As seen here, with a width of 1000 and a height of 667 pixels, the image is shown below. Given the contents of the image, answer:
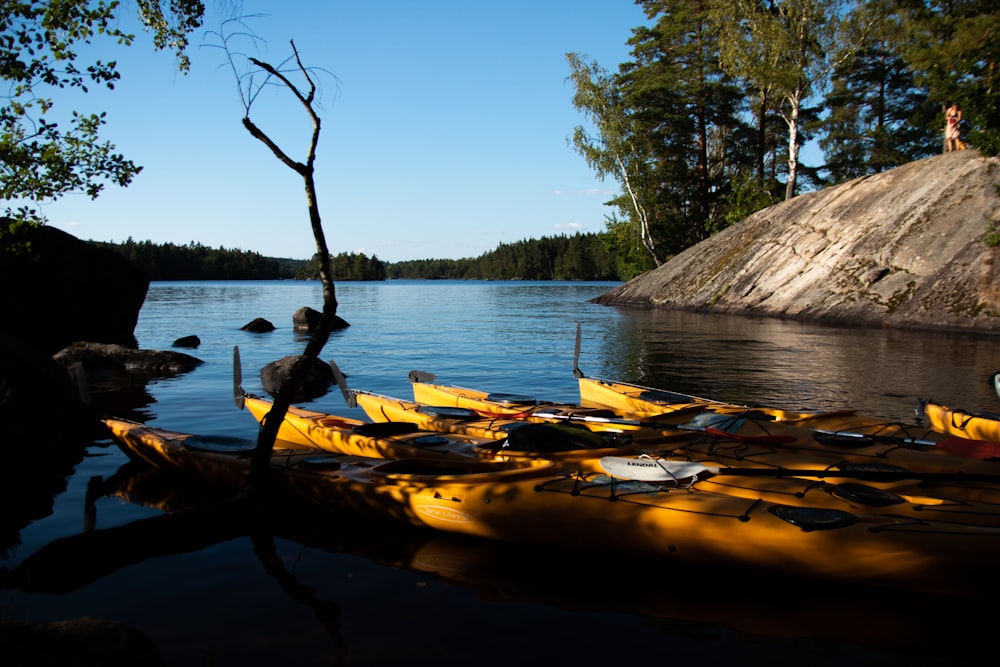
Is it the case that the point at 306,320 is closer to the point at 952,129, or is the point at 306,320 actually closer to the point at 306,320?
the point at 306,320

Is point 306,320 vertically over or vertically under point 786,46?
under

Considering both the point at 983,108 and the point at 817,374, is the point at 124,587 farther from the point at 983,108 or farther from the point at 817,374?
the point at 983,108

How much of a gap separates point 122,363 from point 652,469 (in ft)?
55.4

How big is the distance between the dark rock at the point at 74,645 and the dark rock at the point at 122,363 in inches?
577

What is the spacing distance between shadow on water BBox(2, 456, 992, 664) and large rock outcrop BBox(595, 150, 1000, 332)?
25.2 meters

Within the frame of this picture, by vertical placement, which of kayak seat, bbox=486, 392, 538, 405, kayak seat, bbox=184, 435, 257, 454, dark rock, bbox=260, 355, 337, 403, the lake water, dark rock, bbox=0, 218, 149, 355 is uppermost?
dark rock, bbox=0, 218, 149, 355

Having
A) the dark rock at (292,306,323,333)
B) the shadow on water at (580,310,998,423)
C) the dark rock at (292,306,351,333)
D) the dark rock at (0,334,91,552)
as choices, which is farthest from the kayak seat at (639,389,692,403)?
the dark rock at (292,306,323,333)

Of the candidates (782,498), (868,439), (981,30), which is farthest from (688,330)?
(782,498)

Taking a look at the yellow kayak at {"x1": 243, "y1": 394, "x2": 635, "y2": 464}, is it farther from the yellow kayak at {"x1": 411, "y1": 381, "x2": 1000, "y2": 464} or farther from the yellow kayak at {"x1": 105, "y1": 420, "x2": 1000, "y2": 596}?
the yellow kayak at {"x1": 411, "y1": 381, "x2": 1000, "y2": 464}

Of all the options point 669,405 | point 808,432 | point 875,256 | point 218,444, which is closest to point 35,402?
point 218,444

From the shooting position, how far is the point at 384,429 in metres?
10.2

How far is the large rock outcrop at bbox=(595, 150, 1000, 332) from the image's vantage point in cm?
2812

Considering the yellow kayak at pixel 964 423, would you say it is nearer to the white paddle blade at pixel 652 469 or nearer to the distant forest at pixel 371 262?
the white paddle blade at pixel 652 469

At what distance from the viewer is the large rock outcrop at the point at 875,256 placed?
28.1 meters
